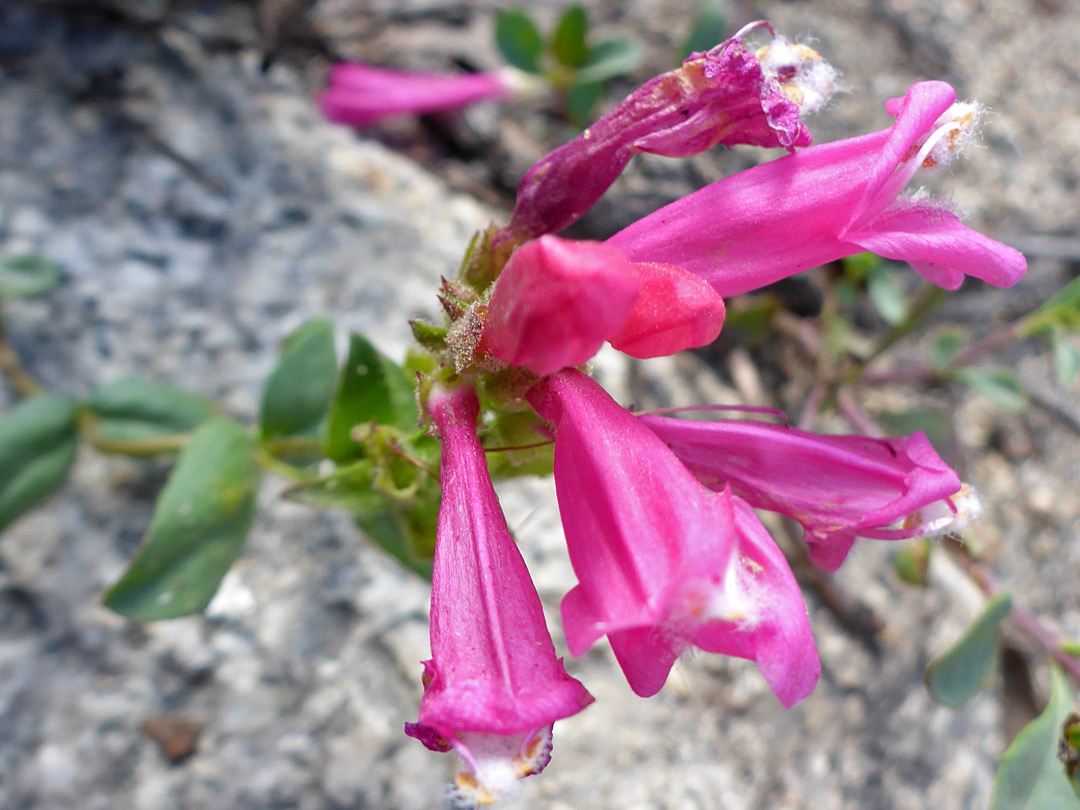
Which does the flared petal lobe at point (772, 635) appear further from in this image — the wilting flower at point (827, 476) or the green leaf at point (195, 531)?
the green leaf at point (195, 531)

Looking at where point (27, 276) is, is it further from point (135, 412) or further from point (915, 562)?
point (915, 562)

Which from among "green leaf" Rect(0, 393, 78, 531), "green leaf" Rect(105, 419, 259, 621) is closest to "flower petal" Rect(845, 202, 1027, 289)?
"green leaf" Rect(105, 419, 259, 621)

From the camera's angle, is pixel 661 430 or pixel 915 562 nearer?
pixel 661 430

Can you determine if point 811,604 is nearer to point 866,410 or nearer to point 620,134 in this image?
point 866,410

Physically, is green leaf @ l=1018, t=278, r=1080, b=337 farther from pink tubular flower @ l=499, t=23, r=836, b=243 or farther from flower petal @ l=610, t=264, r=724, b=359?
flower petal @ l=610, t=264, r=724, b=359

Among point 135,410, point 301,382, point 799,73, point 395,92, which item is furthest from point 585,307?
point 395,92

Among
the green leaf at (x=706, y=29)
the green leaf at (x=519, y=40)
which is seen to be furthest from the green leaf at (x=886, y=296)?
the green leaf at (x=519, y=40)
